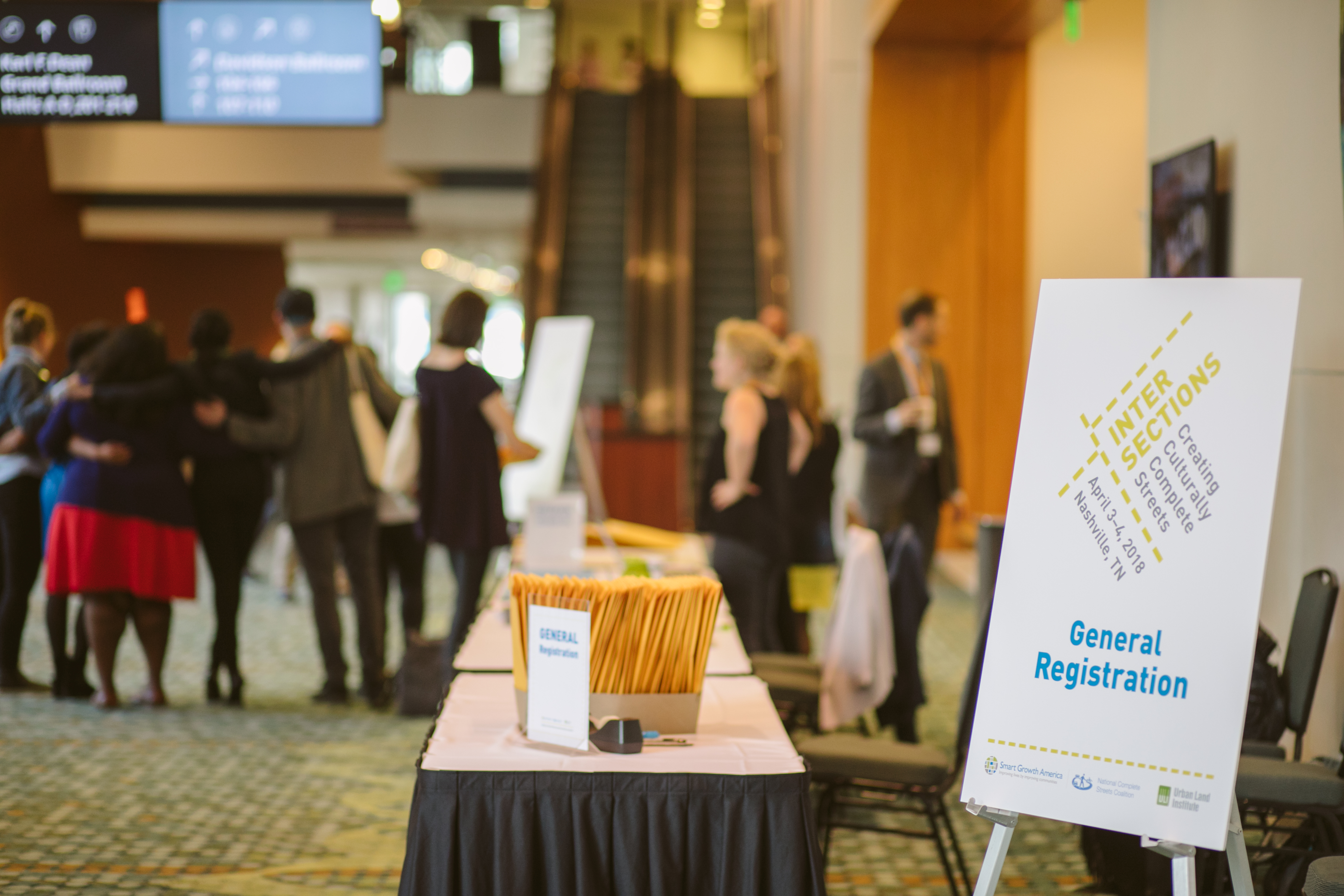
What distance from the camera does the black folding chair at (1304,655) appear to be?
9.37ft

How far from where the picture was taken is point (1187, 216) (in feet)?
12.5

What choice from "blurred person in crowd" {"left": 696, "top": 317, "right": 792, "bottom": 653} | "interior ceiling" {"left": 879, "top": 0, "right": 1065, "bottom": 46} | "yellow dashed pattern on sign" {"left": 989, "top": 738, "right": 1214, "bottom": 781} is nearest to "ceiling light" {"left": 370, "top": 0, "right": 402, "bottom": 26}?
"blurred person in crowd" {"left": 696, "top": 317, "right": 792, "bottom": 653}

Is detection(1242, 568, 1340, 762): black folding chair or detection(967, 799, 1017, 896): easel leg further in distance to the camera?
detection(1242, 568, 1340, 762): black folding chair

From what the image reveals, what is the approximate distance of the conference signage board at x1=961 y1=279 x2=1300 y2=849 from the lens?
1896 mm

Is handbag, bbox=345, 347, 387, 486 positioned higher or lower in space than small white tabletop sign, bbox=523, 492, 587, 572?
higher

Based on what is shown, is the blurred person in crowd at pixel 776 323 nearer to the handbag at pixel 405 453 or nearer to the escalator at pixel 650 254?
the escalator at pixel 650 254

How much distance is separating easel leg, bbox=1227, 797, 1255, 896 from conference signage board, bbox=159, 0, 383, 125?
504 cm

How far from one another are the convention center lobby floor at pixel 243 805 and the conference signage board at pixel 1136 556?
1.29 m

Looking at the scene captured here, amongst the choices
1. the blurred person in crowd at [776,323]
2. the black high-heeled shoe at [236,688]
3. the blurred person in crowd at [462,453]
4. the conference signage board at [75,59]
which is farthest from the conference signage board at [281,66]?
the blurred person in crowd at [776,323]

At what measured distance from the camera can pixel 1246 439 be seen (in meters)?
1.90

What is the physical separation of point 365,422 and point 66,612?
147cm

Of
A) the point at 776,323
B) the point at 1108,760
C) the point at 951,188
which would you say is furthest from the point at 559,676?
the point at 951,188

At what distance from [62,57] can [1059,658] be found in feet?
17.5

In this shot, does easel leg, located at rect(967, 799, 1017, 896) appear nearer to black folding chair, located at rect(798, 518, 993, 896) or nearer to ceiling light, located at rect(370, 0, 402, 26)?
black folding chair, located at rect(798, 518, 993, 896)
